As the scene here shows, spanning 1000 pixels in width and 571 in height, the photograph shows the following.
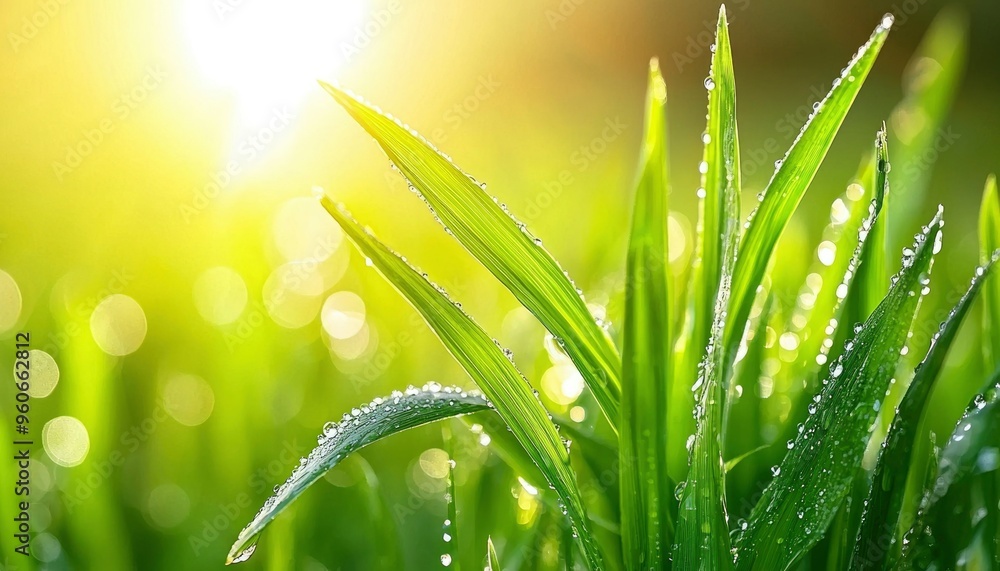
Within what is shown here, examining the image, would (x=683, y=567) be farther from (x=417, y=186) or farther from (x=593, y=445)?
(x=417, y=186)

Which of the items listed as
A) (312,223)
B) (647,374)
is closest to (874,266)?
(647,374)

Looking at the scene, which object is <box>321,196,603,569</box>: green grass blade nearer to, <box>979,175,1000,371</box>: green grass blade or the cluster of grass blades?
the cluster of grass blades

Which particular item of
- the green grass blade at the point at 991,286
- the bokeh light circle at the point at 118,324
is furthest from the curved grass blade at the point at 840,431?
the bokeh light circle at the point at 118,324

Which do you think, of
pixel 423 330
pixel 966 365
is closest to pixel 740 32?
pixel 423 330

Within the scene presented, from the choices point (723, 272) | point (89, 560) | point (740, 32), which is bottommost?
point (89, 560)

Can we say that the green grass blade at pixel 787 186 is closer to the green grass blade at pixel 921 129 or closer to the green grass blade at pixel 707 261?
the green grass blade at pixel 707 261

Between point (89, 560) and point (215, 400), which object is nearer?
point (89, 560)
